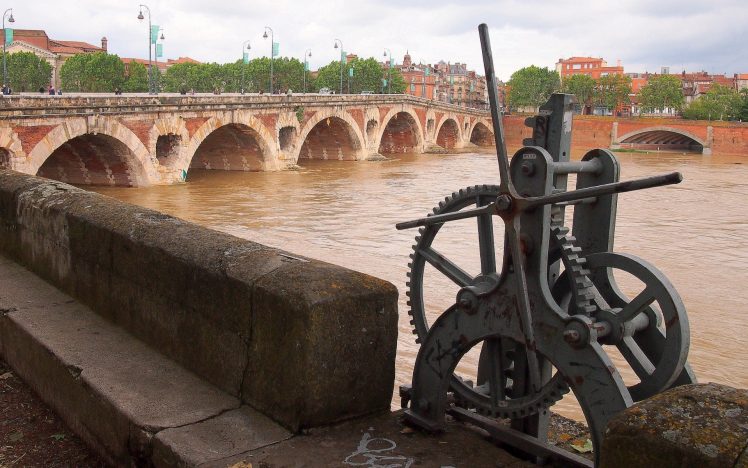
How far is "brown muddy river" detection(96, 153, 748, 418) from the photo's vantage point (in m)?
10.2

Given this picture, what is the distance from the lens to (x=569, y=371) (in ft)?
7.70

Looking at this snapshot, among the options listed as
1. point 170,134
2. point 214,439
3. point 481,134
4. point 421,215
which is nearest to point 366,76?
point 481,134

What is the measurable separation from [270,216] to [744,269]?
10975mm

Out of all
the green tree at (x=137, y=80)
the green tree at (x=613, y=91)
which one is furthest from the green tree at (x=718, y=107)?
the green tree at (x=137, y=80)

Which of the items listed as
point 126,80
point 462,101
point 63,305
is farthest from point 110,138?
point 462,101

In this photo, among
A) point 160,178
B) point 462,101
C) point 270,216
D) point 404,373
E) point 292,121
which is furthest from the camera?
point 462,101

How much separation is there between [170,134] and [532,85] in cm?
6229

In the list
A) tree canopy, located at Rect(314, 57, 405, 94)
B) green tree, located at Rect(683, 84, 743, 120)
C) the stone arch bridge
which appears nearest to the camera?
the stone arch bridge

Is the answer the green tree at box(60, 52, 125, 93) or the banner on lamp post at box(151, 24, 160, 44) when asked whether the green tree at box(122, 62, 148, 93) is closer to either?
the green tree at box(60, 52, 125, 93)

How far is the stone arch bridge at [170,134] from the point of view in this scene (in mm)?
19391

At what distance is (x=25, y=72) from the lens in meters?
62.2

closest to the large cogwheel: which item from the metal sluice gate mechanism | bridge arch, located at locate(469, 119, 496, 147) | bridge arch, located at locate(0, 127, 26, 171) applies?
the metal sluice gate mechanism

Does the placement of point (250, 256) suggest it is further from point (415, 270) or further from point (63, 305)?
point (63, 305)

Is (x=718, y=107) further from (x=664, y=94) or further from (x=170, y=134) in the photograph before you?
(x=170, y=134)
